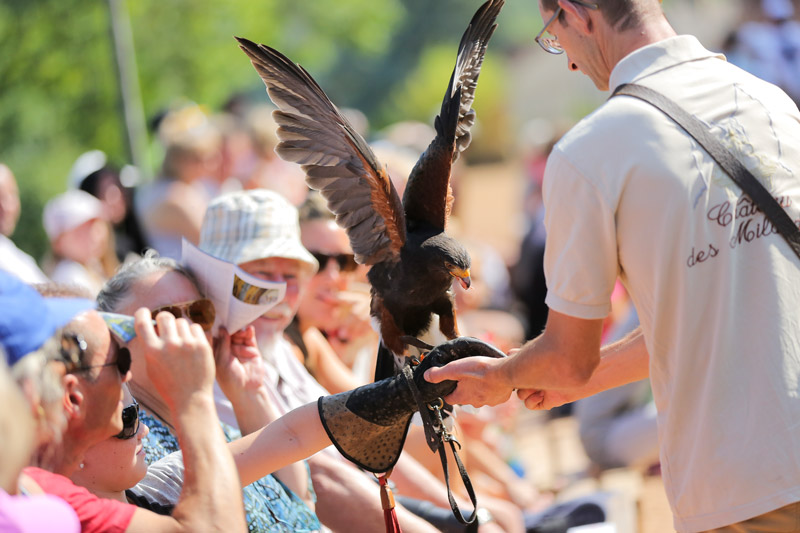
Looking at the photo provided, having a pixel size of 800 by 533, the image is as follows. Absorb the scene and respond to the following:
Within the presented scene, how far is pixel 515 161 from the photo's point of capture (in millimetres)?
35406

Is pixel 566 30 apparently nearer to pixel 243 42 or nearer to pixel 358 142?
pixel 358 142

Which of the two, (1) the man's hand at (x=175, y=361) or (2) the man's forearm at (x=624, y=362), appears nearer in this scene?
(1) the man's hand at (x=175, y=361)

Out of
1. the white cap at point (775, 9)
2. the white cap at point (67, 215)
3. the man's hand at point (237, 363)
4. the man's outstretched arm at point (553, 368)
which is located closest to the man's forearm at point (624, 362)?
the man's outstretched arm at point (553, 368)

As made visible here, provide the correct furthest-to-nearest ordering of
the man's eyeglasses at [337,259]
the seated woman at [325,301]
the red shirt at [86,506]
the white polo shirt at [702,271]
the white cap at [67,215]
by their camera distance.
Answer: the white cap at [67,215] → the man's eyeglasses at [337,259] → the seated woman at [325,301] → the white polo shirt at [702,271] → the red shirt at [86,506]

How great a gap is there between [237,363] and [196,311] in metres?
0.28

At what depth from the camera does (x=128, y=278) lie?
2.77m

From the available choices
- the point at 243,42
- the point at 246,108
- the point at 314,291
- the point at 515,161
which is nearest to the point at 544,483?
the point at 314,291

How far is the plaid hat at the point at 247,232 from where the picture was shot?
340cm

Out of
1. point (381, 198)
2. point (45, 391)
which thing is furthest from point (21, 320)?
point (381, 198)

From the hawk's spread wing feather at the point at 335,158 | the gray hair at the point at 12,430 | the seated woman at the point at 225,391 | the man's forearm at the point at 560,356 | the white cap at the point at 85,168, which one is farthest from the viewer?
the white cap at the point at 85,168

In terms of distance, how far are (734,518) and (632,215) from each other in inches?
27.5

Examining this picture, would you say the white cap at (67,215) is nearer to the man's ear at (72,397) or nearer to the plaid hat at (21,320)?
the man's ear at (72,397)

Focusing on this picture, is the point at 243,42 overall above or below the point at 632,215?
above

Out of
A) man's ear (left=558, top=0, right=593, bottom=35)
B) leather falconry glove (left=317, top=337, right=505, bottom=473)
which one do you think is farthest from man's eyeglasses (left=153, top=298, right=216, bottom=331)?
man's ear (left=558, top=0, right=593, bottom=35)
